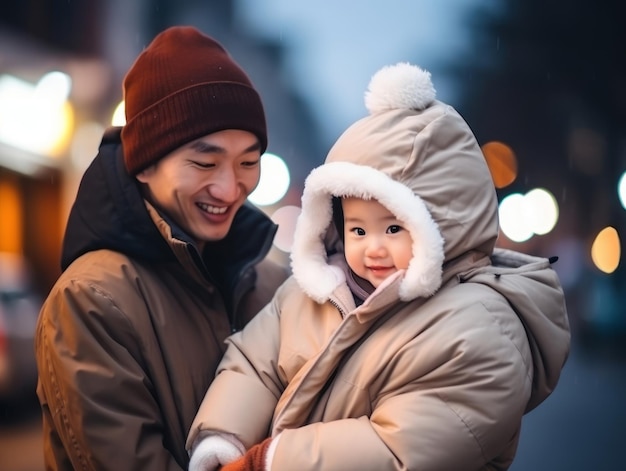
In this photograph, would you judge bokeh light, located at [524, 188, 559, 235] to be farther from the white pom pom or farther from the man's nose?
the white pom pom

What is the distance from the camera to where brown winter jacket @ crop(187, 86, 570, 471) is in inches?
79.7

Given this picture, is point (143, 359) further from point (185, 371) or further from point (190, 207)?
point (190, 207)

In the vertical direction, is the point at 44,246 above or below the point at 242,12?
below

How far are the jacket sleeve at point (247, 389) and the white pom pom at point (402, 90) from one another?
0.69 m

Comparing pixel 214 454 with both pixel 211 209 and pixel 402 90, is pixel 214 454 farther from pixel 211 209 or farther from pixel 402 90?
pixel 402 90

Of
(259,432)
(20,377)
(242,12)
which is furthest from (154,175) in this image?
(242,12)

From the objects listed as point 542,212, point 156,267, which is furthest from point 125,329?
point 542,212

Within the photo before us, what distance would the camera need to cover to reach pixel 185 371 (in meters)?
2.47

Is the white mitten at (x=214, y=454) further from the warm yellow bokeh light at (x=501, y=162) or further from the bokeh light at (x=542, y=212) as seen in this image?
the bokeh light at (x=542, y=212)

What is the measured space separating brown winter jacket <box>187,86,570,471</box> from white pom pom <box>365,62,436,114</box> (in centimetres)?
3

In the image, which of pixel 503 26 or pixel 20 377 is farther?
pixel 503 26

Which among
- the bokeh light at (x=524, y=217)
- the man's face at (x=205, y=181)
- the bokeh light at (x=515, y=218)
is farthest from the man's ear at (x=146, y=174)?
the bokeh light at (x=515, y=218)

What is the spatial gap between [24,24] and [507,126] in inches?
225

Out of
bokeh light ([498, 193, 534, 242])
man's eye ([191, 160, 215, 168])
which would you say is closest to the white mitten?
man's eye ([191, 160, 215, 168])
